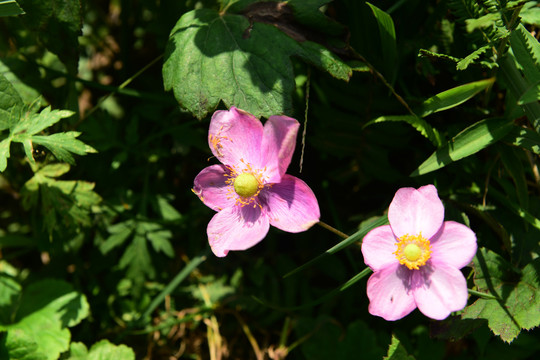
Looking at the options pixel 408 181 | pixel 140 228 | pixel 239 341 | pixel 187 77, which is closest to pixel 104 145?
pixel 140 228

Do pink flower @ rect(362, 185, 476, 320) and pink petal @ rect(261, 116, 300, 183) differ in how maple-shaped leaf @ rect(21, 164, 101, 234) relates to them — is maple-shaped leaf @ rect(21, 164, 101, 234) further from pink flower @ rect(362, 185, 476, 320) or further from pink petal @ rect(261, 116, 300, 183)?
pink flower @ rect(362, 185, 476, 320)

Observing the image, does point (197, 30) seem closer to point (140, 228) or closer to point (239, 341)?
point (140, 228)

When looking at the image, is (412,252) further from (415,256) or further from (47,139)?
(47,139)

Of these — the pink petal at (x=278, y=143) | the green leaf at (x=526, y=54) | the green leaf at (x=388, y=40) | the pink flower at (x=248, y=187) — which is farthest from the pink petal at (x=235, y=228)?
the green leaf at (x=526, y=54)

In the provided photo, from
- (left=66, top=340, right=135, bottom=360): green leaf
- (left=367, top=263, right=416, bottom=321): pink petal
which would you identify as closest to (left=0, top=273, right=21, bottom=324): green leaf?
(left=66, top=340, right=135, bottom=360): green leaf

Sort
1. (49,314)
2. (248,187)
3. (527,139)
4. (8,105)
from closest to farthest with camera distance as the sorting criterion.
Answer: (248,187), (527,139), (8,105), (49,314)

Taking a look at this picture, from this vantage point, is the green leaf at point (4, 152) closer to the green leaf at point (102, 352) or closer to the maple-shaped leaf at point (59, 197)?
the maple-shaped leaf at point (59, 197)

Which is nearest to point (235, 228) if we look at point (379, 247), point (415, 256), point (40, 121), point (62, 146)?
point (379, 247)
